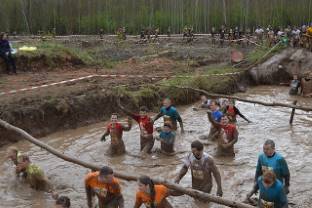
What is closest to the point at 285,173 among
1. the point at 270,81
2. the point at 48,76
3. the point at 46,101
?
the point at 46,101

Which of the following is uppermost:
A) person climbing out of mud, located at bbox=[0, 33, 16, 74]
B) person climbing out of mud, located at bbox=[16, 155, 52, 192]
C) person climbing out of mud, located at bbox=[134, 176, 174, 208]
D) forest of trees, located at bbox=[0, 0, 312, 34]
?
forest of trees, located at bbox=[0, 0, 312, 34]

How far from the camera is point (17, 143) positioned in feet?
42.9

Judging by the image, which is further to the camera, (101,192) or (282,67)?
(282,67)

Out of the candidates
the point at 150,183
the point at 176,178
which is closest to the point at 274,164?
the point at 176,178

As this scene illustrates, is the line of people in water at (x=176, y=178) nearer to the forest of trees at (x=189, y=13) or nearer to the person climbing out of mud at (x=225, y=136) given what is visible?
the person climbing out of mud at (x=225, y=136)

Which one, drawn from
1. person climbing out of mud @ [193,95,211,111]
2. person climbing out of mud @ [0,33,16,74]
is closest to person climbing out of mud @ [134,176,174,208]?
person climbing out of mud @ [193,95,211,111]

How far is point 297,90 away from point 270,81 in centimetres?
236

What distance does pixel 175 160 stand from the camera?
11.6 meters

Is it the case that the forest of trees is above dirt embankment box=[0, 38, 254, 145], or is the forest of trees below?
above

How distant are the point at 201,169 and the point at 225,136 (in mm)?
3196

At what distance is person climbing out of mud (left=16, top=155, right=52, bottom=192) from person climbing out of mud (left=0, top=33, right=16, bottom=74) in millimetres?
8971

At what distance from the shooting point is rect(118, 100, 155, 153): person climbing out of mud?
11516 millimetres

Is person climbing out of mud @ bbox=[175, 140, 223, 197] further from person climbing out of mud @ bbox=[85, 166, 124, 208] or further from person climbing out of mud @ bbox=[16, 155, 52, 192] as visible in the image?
person climbing out of mud @ bbox=[16, 155, 52, 192]

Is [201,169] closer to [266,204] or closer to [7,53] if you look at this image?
[266,204]
